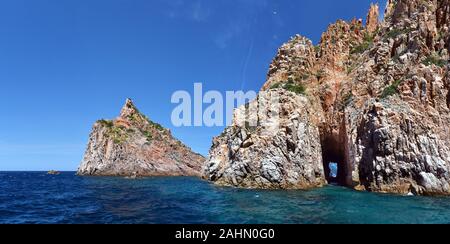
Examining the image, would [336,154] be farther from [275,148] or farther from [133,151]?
[133,151]

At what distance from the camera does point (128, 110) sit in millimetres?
119375

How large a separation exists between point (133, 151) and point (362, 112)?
78.6 m

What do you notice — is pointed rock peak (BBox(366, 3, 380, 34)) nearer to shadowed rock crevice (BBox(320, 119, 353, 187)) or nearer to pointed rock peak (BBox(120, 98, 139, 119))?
shadowed rock crevice (BBox(320, 119, 353, 187))

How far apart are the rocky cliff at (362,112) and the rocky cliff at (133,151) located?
5156 cm

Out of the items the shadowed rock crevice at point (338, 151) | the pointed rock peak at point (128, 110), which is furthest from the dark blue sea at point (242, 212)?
the pointed rock peak at point (128, 110)

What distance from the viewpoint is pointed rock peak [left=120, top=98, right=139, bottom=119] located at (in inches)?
4620

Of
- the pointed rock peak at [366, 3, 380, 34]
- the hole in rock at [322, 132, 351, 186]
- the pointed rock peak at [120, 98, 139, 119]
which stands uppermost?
the pointed rock peak at [366, 3, 380, 34]

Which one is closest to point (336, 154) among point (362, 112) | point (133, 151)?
point (362, 112)

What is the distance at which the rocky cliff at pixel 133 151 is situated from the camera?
9944 centimetres

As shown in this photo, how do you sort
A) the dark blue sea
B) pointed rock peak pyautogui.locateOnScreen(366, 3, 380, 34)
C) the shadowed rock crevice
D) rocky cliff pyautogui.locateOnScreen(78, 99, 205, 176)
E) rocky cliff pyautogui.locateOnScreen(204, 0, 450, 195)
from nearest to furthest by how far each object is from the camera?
the dark blue sea < rocky cliff pyautogui.locateOnScreen(204, 0, 450, 195) < the shadowed rock crevice < pointed rock peak pyautogui.locateOnScreen(366, 3, 380, 34) < rocky cliff pyautogui.locateOnScreen(78, 99, 205, 176)

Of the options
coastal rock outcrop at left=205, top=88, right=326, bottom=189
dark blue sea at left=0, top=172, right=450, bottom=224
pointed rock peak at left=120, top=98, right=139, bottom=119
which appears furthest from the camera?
pointed rock peak at left=120, top=98, right=139, bottom=119

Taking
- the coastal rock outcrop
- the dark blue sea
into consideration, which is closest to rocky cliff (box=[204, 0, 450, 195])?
the coastal rock outcrop
